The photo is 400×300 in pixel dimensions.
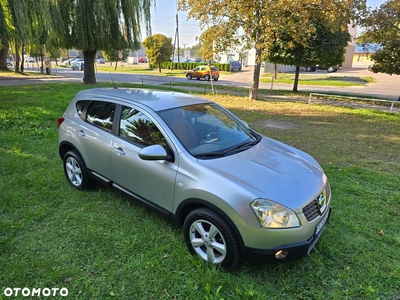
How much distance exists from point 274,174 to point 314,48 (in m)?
14.0

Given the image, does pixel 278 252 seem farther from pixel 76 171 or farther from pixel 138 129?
pixel 76 171

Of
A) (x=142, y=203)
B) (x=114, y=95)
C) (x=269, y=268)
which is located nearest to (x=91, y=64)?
(x=114, y=95)

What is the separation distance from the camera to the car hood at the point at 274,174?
7.90 feet

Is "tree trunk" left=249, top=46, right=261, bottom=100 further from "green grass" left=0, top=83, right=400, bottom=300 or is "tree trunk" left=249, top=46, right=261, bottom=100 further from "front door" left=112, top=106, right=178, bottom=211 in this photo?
"front door" left=112, top=106, right=178, bottom=211

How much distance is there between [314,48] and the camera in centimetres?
1441

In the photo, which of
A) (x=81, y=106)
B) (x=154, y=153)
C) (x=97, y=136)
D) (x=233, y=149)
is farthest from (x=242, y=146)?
(x=81, y=106)

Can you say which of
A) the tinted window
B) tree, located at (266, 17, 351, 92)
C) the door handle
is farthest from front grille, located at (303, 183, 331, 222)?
tree, located at (266, 17, 351, 92)

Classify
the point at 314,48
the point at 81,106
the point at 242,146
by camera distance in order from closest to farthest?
the point at 242,146 → the point at 81,106 → the point at 314,48

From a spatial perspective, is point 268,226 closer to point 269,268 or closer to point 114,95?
point 269,268

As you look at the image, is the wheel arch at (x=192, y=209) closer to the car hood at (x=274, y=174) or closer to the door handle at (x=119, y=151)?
the car hood at (x=274, y=174)

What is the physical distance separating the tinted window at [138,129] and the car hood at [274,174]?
0.66m

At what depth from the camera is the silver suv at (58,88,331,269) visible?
Answer: 7.70 ft

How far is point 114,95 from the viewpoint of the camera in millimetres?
3717

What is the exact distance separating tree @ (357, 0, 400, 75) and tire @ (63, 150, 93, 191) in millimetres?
13004
